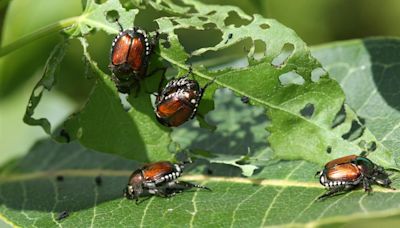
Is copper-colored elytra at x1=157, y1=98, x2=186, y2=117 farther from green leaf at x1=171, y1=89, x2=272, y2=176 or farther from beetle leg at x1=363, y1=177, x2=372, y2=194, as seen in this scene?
beetle leg at x1=363, y1=177, x2=372, y2=194

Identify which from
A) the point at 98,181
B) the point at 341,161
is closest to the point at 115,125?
the point at 98,181

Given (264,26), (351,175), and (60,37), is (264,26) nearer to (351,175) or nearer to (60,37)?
(351,175)

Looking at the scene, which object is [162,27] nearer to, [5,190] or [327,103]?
[327,103]

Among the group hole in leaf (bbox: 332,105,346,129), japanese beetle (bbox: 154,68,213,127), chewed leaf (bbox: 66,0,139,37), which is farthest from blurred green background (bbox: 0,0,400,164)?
hole in leaf (bbox: 332,105,346,129)

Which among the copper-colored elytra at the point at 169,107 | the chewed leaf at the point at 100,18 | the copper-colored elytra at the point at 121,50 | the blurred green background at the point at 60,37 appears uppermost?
the chewed leaf at the point at 100,18

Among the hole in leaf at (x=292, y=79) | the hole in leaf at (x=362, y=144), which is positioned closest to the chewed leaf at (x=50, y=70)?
the hole in leaf at (x=292, y=79)

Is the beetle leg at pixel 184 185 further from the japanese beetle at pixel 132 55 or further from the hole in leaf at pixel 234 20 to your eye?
the hole in leaf at pixel 234 20

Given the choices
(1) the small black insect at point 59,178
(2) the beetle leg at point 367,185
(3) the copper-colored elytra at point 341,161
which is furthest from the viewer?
(1) the small black insect at point 59,178
